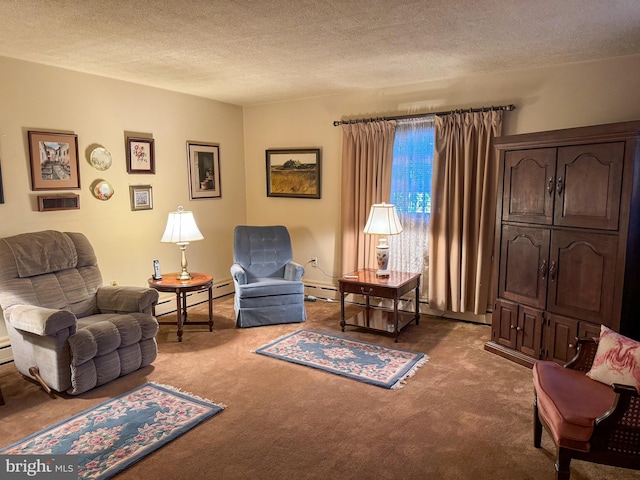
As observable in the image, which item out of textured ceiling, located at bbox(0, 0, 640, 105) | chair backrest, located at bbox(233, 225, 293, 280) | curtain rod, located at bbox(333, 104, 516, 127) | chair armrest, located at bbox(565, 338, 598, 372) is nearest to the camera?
chair armrest, located at bbox(565, 338, 598, 372)

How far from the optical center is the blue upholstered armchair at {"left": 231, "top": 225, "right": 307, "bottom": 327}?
4699 mm

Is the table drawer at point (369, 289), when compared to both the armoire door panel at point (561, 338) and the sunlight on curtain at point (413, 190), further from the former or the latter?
the armoire door panel at point (561, 338)

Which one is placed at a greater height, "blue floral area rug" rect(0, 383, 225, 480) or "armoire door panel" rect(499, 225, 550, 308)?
"armoire door panel" rect(499, 225, 550, 308)

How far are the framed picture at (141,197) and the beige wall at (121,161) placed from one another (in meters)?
0.05

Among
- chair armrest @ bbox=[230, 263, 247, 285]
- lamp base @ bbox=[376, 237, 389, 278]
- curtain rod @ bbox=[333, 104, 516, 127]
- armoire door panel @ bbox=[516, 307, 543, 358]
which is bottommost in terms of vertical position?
armoire door panel @ bbox=[516, 307, 543, 358]

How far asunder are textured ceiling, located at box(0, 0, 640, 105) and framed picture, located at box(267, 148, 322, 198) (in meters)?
1.23

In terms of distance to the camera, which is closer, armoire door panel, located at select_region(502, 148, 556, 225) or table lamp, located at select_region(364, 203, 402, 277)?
armoire door panel, located at select_region(502, 148, 556, 225)

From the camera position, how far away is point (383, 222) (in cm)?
454

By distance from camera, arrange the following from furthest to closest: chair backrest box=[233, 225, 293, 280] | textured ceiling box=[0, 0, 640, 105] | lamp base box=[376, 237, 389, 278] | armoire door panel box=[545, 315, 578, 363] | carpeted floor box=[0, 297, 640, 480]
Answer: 1. chair backrest box=[233, 225, 293, 280]
2. lamp base box=[376, 237, 389, 278]
3. armoire door panel box=[545, 315, 578, 363]
4. textured ceiling box=[0, 0, 640, 105]
5. carpeted floor box=[0, 297, 640, 480]

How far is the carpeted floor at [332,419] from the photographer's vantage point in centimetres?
244

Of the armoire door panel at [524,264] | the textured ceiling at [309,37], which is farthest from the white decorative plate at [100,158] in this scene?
the armoire door panel at [524,264]

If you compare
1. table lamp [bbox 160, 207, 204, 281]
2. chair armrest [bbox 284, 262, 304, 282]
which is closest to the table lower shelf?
chair armrest [bbox 284, 262, 304, 282]

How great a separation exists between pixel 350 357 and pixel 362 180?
85.1 inches

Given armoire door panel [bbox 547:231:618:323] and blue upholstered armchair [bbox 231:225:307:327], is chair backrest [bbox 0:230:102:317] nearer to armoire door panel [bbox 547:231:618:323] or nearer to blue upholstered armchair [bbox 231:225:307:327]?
blue upholstered armchair [bbox 231:225:307:327]
